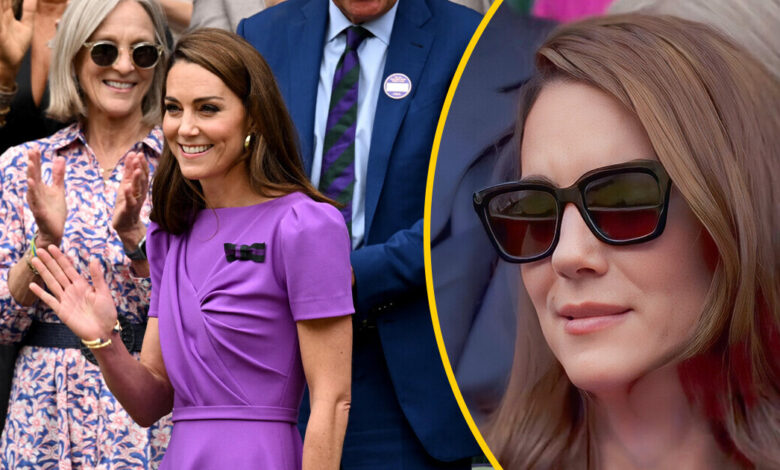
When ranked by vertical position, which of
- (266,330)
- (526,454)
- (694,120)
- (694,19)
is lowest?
(526,454)

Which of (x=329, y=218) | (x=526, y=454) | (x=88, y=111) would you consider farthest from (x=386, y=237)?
(x=88, y=111)

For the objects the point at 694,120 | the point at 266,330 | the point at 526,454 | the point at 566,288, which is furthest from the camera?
the point at 266,330

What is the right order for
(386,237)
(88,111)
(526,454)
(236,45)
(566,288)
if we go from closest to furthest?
→ (566,288) < (526,454) < (236,45) < (386,237) < (88,111)

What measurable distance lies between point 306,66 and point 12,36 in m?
1.26

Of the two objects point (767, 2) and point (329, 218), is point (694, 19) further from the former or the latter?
point (329, 218)

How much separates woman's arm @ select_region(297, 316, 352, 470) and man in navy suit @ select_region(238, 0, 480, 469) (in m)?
0.44

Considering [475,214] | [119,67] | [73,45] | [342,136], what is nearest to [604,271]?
[475,214]

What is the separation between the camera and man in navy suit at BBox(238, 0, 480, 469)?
9.59 ft

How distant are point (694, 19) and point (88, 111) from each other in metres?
2.01

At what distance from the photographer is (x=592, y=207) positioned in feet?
6.79

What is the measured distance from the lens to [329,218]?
2482 mm

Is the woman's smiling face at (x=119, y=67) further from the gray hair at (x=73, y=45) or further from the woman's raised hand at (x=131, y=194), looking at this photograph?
the woman's raised hand at (x=131, y=194)

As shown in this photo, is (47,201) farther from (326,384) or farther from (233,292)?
(326,384)

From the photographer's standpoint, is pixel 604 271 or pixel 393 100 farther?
pixel 393 100
